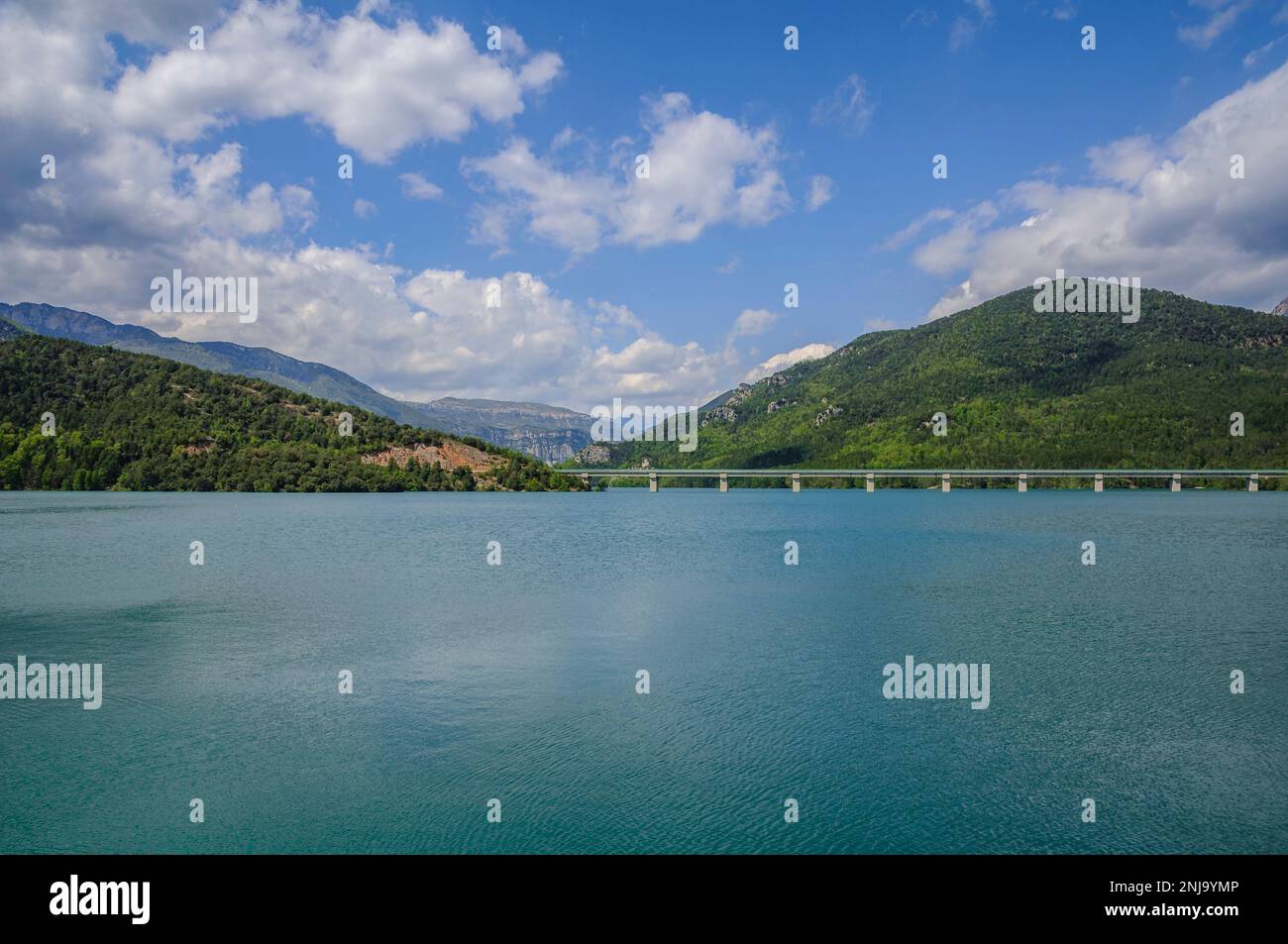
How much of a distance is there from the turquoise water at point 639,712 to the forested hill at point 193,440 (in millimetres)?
98093

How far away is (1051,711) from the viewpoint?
15883mm

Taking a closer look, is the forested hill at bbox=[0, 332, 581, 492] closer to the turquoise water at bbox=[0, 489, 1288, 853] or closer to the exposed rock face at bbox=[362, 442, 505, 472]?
the exposed rock face at bbox=[362, 442, 505, 472]

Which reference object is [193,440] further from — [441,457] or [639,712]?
[639,712]

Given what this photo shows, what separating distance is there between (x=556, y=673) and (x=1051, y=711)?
10.8 meters

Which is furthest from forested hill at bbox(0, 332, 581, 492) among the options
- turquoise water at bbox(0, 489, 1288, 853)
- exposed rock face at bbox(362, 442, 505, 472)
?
turquoise water at bbox(0, 489, 1288, 853)

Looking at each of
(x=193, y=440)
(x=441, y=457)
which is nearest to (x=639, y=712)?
(x=193, y=440)

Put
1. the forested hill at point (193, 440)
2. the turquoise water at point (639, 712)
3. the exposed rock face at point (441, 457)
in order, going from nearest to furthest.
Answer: the turquoise water at point (639, 712)
the forested hill at point (193, 440)
the exposed rock face at point (441, 457)

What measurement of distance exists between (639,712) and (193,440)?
139 m

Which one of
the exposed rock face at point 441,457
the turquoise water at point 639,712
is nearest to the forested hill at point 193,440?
the exposed rock face at point 441,457

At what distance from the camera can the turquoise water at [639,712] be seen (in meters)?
10.9

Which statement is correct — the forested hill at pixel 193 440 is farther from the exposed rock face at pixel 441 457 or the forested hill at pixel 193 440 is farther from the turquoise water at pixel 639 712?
the turquoise water at pixel 639 712

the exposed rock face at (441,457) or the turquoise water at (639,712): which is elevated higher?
the exposed rock face at (441,457)

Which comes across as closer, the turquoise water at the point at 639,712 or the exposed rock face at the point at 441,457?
the turquoise water at the point at 639,712

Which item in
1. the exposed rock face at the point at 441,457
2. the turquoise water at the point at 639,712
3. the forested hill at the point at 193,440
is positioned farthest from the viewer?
the exposed rock face at the point at 441,457
